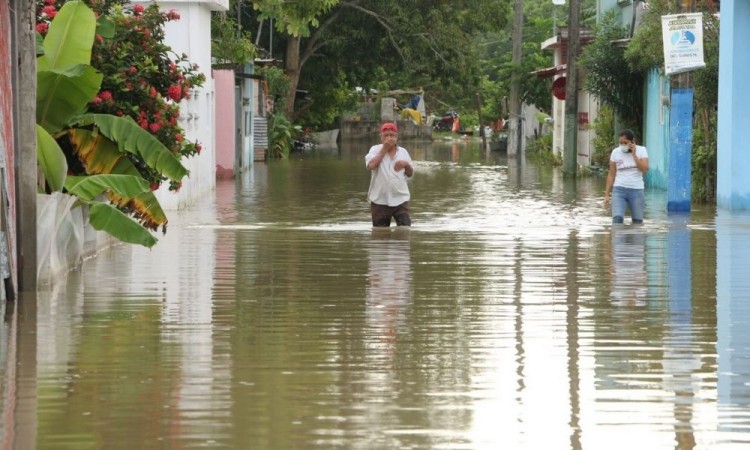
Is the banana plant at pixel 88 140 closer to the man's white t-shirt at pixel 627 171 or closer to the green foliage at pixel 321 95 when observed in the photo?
the man's white t-shirt at pixel 627 171

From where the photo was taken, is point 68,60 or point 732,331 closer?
point 732,331

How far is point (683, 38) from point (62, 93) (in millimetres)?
10682

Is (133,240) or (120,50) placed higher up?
(120,50)

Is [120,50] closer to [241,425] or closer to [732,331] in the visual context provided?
[732,331]

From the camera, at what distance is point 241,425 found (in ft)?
23.9

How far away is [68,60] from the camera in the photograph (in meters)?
14.3

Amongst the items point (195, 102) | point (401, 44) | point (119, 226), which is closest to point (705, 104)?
point (195, 102)

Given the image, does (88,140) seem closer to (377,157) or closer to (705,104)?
(377,157)

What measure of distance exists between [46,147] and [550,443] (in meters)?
7.86

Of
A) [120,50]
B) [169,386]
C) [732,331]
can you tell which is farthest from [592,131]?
[169,386]

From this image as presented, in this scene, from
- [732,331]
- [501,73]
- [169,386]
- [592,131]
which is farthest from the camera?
[501,73]

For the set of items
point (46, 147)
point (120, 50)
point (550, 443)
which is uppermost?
point (120, 50)

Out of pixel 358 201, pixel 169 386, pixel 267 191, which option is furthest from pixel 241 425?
pixel 267 191

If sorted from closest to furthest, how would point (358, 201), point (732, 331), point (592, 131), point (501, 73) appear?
point (732, 331), point (358, 201), point (592, 131), point (501, 73)
